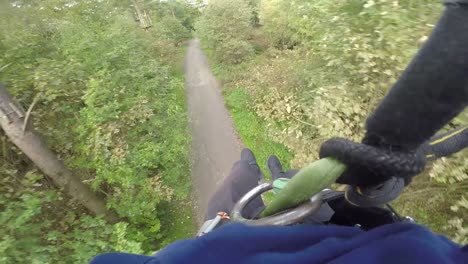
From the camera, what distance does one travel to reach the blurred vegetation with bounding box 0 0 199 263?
15.1ft

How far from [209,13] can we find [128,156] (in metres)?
11.1

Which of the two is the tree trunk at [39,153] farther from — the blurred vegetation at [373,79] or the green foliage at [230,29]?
the green foliage at [230,29]

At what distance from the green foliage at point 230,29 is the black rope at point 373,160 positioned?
1441 centimetres

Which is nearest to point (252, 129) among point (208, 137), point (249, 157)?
point (208, 137)

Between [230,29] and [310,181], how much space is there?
1511 cm

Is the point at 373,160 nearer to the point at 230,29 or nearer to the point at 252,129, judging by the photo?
the point at 252,129

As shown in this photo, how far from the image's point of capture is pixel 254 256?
0.76 m

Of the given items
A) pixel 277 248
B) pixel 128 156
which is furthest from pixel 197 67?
pixel 277 248

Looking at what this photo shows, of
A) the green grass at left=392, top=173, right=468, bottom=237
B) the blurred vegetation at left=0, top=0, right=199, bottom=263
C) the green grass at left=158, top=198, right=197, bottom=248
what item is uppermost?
the blurred vegetation at left=0, top=0, right=199, bottom=263

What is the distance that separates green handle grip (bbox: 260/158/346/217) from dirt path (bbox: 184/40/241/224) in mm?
8258

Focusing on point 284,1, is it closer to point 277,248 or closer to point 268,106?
point 268,106

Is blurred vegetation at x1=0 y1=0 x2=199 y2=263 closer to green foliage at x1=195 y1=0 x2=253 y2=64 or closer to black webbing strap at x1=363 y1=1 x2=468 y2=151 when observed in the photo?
black webbing strap at x1=363 y1=1 x2=468 y2=151

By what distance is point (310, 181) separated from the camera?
30.5 inches

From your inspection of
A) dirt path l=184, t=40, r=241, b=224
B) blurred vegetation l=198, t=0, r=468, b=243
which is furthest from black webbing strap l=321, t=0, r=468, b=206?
dirt path l=184, t=40, r=241, b=224
